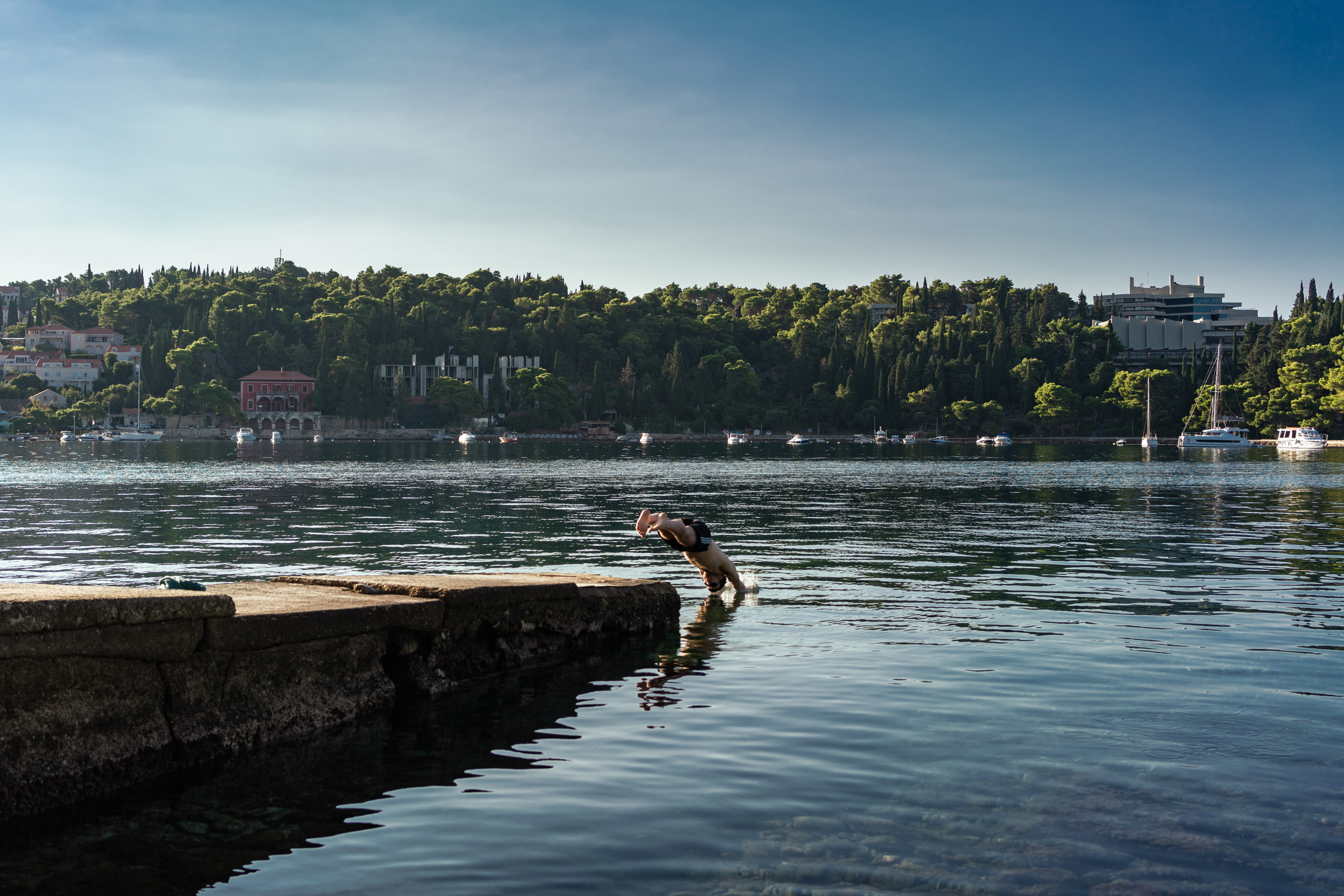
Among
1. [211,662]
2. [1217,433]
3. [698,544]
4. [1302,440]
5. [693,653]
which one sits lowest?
[693,653]

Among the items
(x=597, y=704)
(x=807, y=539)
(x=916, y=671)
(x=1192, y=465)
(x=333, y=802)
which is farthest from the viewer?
(x=1192, y=465)

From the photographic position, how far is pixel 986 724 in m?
10.0

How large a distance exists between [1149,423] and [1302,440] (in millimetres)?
23105

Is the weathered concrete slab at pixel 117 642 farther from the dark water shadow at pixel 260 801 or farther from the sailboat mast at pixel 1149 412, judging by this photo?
the sailboat mast at pixel 1149 412

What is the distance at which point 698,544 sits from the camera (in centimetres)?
1770

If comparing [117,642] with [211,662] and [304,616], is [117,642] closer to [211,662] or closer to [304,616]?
[211,662]

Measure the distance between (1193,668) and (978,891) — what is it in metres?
7.39

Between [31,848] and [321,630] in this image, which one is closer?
[31,848]

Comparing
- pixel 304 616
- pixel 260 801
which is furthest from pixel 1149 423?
pixel 260 801

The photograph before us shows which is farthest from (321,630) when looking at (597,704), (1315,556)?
(1315,556)

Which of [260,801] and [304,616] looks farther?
[304,616]

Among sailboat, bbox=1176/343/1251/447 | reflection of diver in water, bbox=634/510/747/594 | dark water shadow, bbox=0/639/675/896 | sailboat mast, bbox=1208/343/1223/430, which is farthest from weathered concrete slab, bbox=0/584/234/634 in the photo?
sailboat mast, bbox=1208/343/1223/430

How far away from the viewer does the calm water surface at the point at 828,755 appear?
6801 mm

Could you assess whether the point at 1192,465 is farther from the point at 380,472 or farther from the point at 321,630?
the point at 321,630
